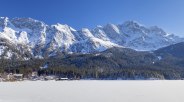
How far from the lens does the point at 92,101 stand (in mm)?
55844

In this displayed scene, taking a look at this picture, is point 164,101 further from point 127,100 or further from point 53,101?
point 53,101

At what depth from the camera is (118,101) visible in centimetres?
5578

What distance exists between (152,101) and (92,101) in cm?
958

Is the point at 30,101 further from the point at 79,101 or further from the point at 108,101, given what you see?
the point at 108,101

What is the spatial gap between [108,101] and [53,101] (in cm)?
874

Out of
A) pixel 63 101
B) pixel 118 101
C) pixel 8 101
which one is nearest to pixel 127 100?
pixel 118 101

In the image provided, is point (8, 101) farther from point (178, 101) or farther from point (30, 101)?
point (178, 101)

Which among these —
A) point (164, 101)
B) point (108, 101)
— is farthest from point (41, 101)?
point (164, 101)

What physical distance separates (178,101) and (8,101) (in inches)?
1081

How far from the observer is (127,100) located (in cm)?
5775

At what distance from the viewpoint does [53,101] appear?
2202 inches

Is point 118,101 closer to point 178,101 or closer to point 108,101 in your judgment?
point 108,101

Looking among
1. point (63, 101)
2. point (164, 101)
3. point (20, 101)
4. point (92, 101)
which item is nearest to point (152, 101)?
point (164, 101)

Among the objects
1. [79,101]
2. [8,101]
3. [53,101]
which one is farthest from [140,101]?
[8,101]
